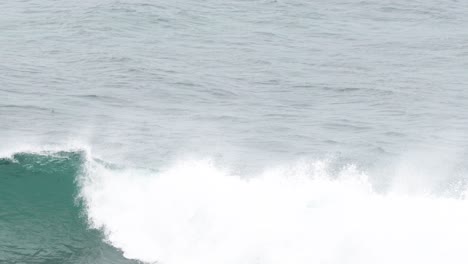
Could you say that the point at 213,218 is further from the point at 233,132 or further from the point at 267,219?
the point at 233,132

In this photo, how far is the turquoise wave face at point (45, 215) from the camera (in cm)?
2841

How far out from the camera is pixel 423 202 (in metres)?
29.6

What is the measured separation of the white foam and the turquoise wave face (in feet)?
1.95

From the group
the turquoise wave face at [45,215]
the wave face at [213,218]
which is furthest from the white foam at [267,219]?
the turquoise wave face at [45,215]

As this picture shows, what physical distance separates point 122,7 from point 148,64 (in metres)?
10.8

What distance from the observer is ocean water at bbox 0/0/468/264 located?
2855 cm

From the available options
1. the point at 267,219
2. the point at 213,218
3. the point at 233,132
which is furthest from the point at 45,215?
the point at 233,132

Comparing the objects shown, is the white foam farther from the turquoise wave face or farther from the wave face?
the turquoise wave face

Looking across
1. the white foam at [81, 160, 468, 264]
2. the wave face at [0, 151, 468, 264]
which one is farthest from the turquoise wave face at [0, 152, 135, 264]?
the white foam at [81, 160, 468, 264]

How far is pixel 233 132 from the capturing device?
127 ft

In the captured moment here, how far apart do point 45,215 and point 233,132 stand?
10614mm

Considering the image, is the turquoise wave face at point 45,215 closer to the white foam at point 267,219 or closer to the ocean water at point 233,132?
the ocean water at point 233,132

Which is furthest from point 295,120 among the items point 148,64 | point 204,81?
point 148,64

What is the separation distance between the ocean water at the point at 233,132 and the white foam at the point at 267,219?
0.06 m
